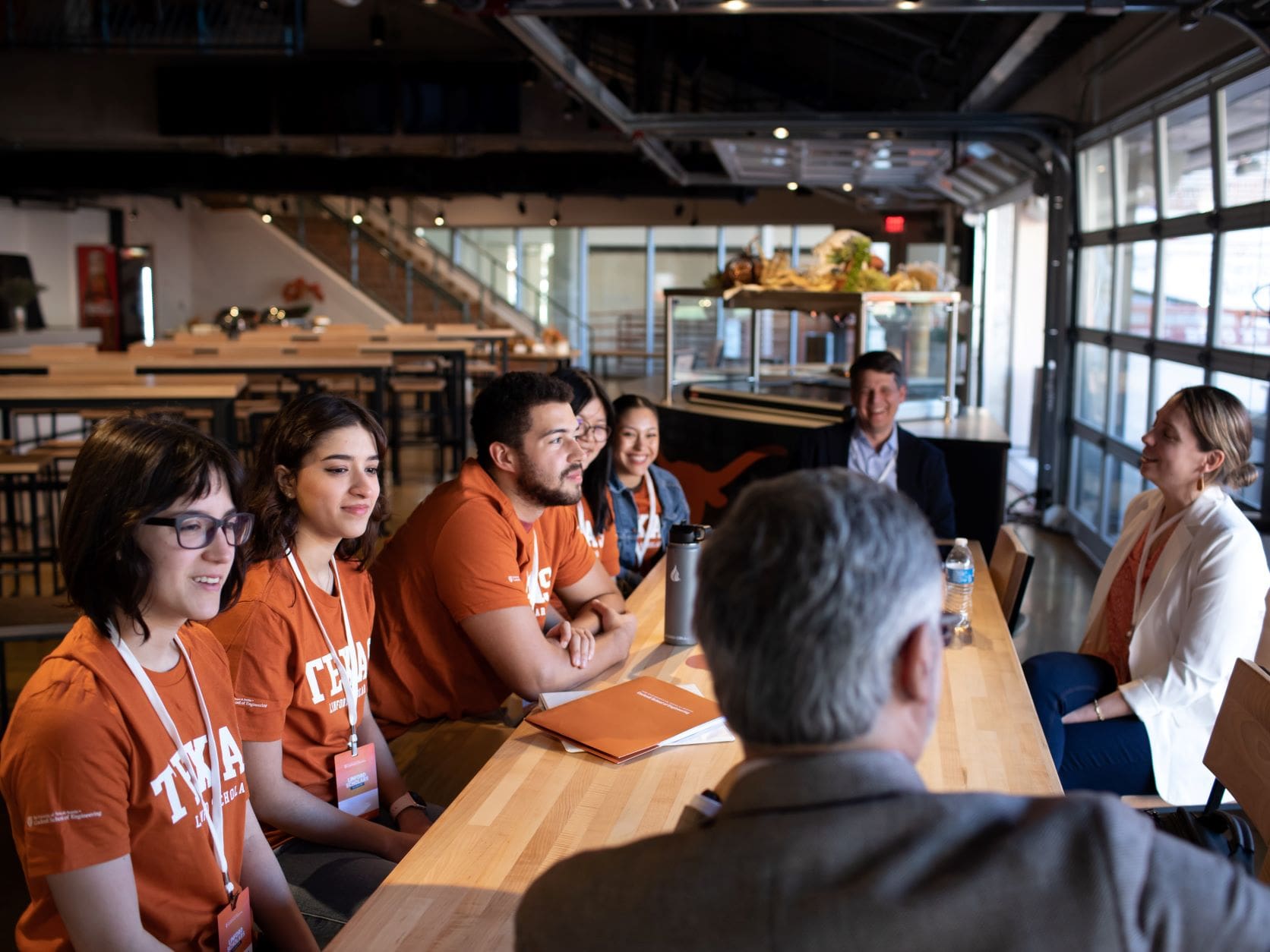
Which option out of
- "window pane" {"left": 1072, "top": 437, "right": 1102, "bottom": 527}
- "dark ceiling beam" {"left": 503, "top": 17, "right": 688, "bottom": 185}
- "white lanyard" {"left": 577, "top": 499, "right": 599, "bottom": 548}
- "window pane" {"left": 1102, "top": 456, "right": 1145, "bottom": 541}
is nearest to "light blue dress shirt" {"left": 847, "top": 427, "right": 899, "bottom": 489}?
"white lanyard" {"left": 577, "top": 499, "right": 599, "bottom": 548}

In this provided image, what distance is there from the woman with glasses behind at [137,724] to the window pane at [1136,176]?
18.6 feet

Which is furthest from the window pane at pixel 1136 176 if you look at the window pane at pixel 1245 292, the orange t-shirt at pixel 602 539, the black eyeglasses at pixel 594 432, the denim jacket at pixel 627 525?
the orange t-shirt at pixel 602 539

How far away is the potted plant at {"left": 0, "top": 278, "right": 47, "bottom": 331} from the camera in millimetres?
12742

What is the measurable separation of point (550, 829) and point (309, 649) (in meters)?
0.66

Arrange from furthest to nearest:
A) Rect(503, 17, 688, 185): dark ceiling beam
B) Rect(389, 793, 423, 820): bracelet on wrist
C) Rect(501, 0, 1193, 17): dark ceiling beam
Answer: Rect(503, 17, 688, 185): dark ceiling beam, Rect(501, 0, 1193, 17): dark ceiling beam, Rect(389, 793, 423, 820): bracelet on wrist

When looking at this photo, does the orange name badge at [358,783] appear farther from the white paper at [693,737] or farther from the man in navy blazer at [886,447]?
the man in navy blazer at [886,447]

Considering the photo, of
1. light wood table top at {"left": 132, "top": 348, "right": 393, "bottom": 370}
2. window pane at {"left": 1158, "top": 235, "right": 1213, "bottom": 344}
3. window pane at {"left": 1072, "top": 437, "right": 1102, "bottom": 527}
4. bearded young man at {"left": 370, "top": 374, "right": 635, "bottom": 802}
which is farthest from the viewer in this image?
light wood table top at {"left": 132, "top": 348, "right": 393, "bottom": 370}

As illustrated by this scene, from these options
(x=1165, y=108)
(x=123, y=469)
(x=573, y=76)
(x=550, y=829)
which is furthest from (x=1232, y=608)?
(x=573, y=76)

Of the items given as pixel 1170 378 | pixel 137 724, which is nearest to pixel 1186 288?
pixel 1170 378

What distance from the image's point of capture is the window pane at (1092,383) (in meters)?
7.08

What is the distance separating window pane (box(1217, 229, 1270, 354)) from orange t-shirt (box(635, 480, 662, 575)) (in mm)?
2488

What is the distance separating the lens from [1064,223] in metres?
7.31

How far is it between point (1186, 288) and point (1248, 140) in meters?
0.99

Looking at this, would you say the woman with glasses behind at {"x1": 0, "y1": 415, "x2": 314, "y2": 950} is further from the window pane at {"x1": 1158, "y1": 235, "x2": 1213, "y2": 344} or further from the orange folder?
the window pane at {"x1": 1158, "y1": 235, "x2": 1213, "y2": 344}
